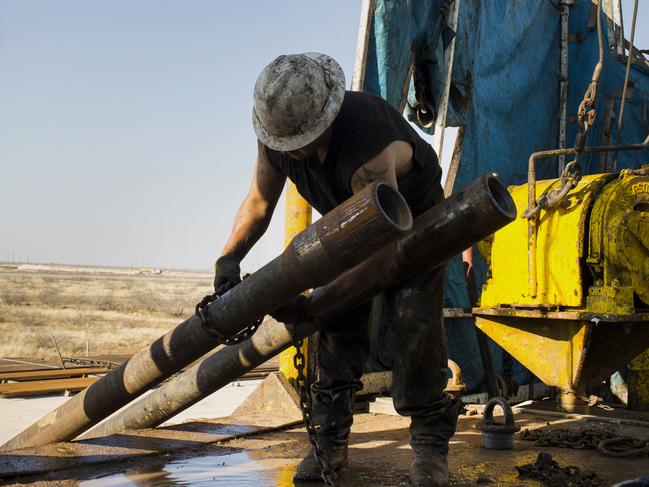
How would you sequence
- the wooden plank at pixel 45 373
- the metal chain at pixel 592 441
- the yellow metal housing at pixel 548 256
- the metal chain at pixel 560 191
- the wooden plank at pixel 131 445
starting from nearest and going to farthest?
1. the wooden plank at pixel 131 445
2. the metal chain at pixel 592 441
3. the metal chain at pixel 560 191
4. the yellow metal housing at pixel 548 256
5. the wooden plank at pixel 45 373

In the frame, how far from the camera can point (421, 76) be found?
6.98m

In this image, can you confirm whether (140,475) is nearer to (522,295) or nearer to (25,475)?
(25,475)

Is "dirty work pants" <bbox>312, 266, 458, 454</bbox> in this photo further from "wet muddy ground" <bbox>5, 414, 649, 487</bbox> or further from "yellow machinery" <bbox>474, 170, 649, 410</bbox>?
"yellow machinery" <bbox>474, 170, 649, 410</bbox>

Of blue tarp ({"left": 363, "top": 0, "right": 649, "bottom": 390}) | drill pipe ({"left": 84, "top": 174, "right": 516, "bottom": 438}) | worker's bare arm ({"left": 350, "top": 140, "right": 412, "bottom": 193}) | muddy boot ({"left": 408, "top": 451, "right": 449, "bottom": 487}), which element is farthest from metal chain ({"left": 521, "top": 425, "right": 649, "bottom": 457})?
blue tarp ({"left": 363, "top": 0, "right": 649, "bottom": 390})

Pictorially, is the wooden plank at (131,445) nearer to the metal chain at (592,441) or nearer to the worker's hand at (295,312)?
the worker's hand at (295,312)

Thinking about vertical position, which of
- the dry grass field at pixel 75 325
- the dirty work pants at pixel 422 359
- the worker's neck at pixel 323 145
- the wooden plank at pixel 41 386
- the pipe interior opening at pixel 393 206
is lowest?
the dry grass field at pixel 75 325

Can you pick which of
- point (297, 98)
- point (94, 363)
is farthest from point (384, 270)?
point (94, 363)

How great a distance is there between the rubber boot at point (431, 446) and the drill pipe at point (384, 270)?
60 centimetres

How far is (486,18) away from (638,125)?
2.10m

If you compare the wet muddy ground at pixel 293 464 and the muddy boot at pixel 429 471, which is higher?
the muddy boot at pixel 429 471

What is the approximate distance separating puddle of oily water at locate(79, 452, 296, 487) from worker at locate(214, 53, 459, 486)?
0.22 metres

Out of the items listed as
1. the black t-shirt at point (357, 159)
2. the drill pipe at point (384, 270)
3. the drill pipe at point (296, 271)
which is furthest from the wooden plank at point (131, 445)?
the black t-shirt at point (357, 159)

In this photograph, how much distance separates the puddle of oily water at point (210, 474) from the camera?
3541 millimetres

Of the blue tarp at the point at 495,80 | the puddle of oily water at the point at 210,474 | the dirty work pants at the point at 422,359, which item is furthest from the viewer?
the blue tarp at the point at 495,80
